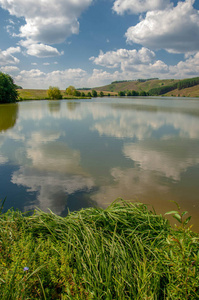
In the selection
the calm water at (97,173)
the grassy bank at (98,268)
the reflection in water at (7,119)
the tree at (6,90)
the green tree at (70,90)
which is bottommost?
the calm water at (97,173)

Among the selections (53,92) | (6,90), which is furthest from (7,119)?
(53,92)

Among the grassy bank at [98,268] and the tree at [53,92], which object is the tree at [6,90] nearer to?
the tree at [53,92]

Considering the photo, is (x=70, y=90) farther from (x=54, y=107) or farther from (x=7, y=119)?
(x=7, y=119)

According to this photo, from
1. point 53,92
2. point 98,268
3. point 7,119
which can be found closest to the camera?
point 98,268

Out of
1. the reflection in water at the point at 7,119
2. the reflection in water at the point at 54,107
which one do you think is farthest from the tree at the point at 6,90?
the reflection in water at the point at 7,119

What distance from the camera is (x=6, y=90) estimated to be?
5884 cm

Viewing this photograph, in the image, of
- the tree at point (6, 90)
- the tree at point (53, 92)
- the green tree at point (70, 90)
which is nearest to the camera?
the tree at point (6, 90)

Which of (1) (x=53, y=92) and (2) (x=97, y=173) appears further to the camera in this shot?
(1) (x=53, y=92)

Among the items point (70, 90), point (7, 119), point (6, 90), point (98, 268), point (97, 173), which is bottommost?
point (97, 173)

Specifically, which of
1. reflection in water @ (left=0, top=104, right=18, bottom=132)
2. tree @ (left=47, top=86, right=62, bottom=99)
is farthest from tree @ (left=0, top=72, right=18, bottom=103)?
reflection in water @ (left=0, top=104, right=18, bottom=132)

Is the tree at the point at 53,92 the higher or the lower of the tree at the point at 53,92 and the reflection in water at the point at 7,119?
the higher

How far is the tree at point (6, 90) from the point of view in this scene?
5797 centimetres

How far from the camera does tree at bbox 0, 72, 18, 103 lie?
58.0 meters

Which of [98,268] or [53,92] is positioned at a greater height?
[53,92]
